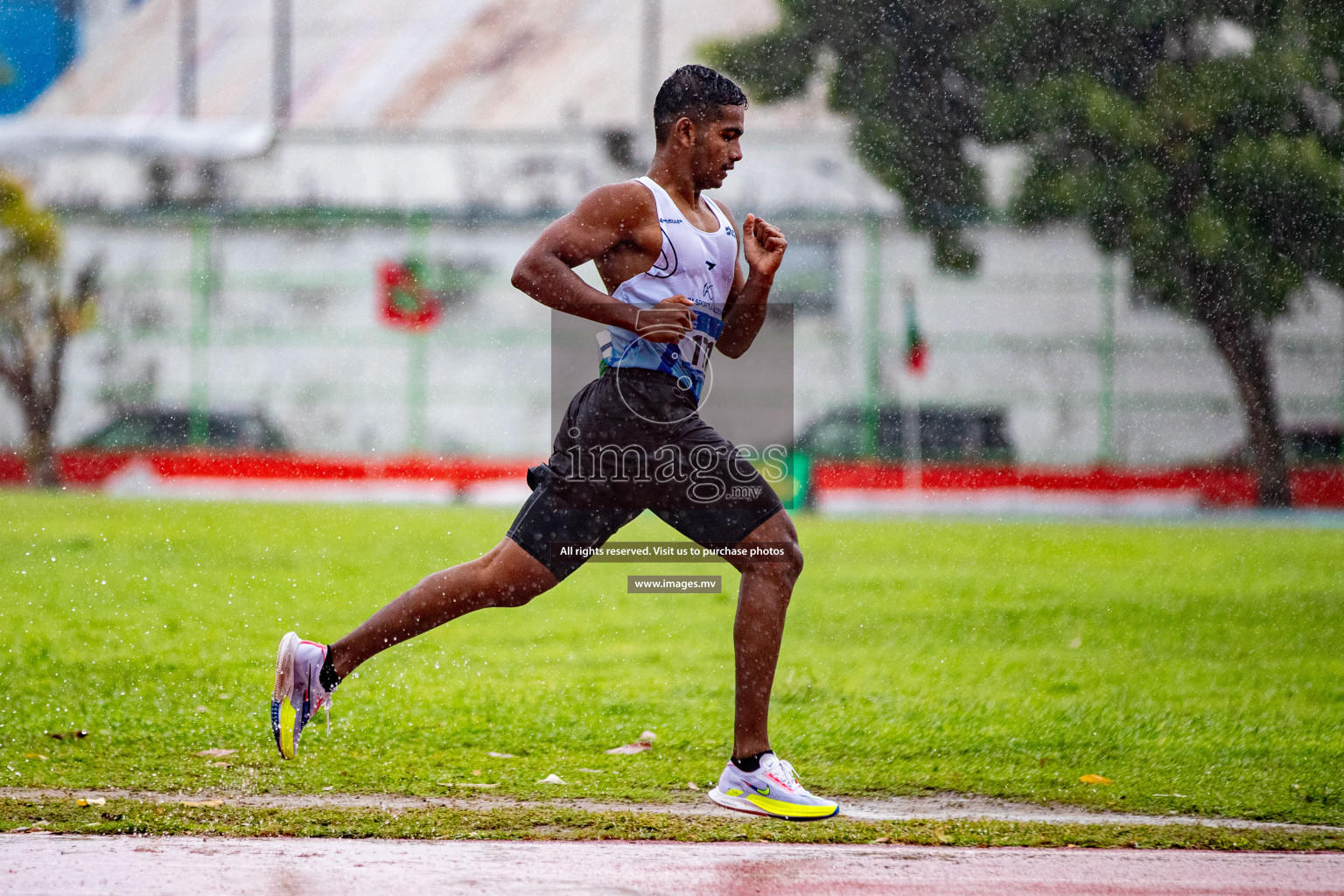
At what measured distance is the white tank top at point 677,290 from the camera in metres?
3.80

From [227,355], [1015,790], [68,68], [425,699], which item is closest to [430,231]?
[227,355]

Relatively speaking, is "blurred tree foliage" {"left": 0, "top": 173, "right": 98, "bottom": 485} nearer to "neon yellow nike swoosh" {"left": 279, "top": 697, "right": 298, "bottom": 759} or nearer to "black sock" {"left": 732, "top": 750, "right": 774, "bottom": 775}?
"neon yellow nike swoosh" {"left": 279, "top": 697, "right": 298, "bottom": 759}

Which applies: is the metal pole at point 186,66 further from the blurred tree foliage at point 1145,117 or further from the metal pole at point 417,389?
the blurred tree foliage at point 1145,117

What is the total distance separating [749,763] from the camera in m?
3.82

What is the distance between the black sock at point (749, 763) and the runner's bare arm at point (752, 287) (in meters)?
1.00

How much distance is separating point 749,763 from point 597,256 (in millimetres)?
1285

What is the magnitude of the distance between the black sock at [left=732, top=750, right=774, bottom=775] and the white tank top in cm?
90

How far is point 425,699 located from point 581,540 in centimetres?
223

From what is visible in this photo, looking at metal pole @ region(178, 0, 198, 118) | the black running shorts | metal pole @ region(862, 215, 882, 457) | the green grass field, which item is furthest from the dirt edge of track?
metal pole @ region(178, 0, 198, 118)

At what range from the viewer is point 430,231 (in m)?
23.7

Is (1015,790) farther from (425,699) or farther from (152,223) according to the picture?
(152,223)

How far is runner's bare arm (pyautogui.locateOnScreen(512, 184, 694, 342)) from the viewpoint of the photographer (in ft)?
12.1

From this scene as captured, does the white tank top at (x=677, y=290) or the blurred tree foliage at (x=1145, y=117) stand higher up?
the blurred tree foliage at (x=1145, y=117)

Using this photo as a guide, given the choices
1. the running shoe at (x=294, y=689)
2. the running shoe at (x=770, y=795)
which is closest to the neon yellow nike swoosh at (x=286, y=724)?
the running shoe at (x=294, y=689)
